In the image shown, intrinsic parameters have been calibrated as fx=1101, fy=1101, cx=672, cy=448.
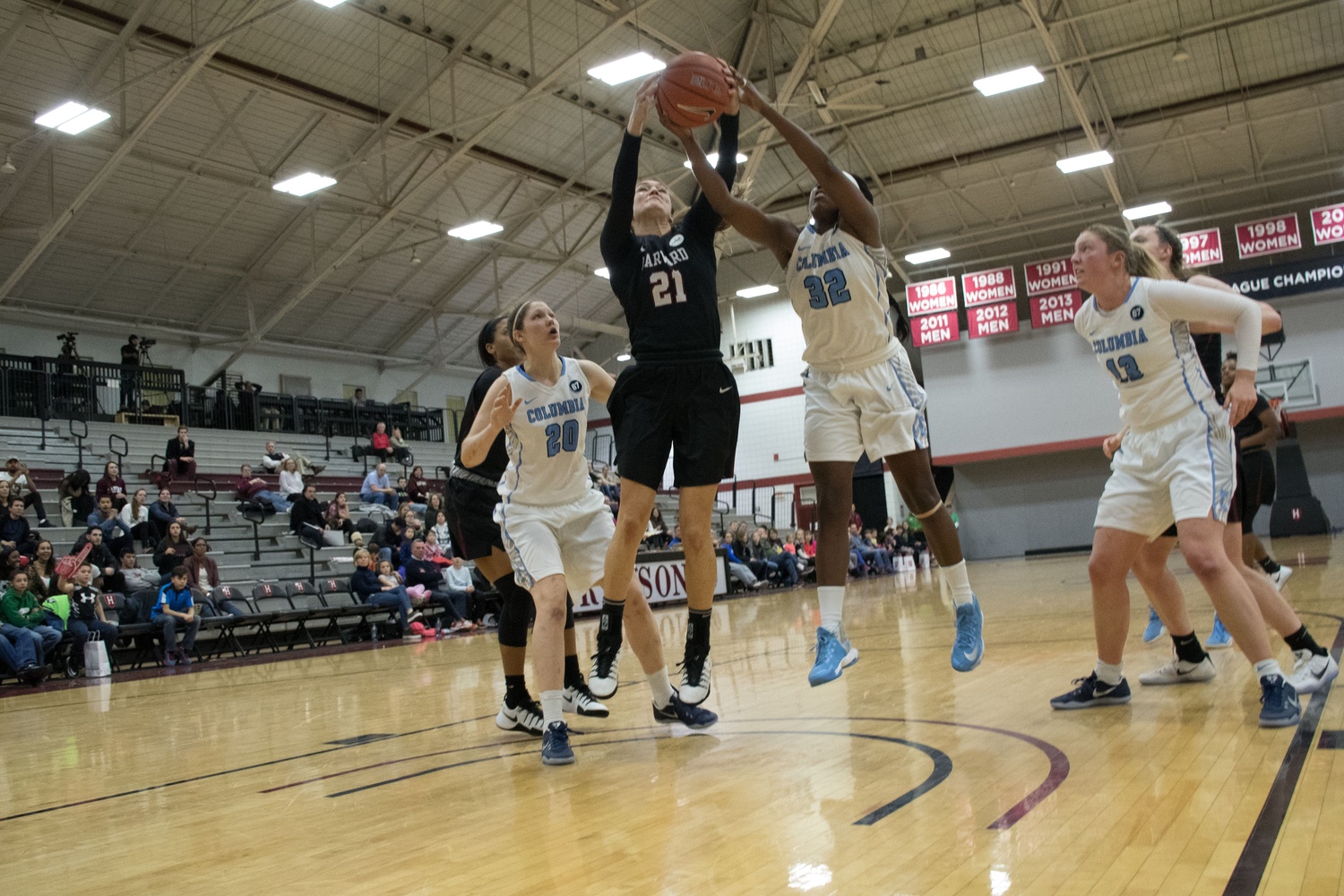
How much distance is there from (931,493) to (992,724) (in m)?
0.97

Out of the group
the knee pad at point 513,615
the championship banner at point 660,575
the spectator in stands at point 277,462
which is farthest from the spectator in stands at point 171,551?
the knee pad at point 513,615

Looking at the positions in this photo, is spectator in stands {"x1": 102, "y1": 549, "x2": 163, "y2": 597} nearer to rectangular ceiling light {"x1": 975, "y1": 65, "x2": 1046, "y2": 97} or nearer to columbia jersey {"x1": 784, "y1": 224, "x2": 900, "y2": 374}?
columbia jersey {"x1": 784, "y1": 224, "x2": 900, "y2": 374}

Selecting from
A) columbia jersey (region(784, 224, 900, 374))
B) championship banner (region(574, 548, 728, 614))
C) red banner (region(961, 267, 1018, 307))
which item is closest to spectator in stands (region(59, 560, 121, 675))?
championship banner (region(574, 548, 728, 614))

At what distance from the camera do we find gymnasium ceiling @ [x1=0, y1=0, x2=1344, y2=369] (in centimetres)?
1675

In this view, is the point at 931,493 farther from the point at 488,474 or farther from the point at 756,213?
the point at 488,474

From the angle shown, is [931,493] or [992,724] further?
[931,493]

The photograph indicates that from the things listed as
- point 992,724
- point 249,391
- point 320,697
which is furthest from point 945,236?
point 992,724

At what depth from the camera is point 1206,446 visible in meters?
3.75

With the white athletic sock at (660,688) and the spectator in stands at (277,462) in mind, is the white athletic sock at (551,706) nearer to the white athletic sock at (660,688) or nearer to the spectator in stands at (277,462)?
the white athletic sock at (660,688)

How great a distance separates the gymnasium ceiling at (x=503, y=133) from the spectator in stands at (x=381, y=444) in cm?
303

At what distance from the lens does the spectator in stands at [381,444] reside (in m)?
21.7

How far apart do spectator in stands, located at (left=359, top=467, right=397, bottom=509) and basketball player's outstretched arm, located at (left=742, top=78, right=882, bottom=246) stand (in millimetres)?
14847

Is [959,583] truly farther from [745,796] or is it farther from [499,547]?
[499,547]

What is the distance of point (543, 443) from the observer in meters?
4.25
